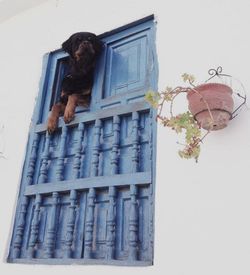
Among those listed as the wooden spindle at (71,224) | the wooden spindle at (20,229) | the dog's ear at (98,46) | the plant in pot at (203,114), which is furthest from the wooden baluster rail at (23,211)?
the plant in pot at (203,114)

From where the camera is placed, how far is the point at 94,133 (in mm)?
2357

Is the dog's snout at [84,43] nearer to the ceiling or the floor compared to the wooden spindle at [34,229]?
nearer to the ceiling

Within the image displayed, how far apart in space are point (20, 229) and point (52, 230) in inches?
Answer: 11.5

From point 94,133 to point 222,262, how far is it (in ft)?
3.87

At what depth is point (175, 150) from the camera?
195 centimetres

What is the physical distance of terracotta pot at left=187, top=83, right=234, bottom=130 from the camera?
162 centimetres

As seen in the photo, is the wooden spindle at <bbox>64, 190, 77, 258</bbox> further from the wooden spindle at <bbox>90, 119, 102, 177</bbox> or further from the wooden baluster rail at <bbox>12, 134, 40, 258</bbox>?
the wooden baluster rail at <bbox>12, 134, 40, 258</bbox>

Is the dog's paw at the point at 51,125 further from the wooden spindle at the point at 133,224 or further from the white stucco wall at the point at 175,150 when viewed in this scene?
the wooden spindle at the point at 133,224

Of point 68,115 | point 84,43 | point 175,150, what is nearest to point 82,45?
point 84,43

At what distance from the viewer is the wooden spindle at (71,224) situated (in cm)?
210

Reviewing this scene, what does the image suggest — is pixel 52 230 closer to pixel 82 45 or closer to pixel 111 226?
pixel 111 226

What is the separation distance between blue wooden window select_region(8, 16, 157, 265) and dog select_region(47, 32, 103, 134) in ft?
0.22

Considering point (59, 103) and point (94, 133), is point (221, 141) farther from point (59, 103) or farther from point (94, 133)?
point (59, 103)

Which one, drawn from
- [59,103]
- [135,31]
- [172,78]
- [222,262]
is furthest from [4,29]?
[222,262]
